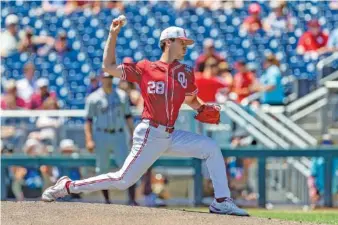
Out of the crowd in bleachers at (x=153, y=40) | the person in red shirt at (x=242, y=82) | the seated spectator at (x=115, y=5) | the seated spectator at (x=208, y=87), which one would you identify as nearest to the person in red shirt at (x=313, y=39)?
the crowd in bleachers at (x=153, y=40)

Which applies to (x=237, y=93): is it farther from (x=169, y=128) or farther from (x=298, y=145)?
(x=169, y=128)

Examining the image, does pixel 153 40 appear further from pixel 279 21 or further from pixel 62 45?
pixel 279 21

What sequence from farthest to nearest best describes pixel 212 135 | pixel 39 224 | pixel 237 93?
1. pixel 237 93
2. pixel 212 135
3. pixel 39 224

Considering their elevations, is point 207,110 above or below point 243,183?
above

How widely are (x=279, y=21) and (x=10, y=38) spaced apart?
4875 mm

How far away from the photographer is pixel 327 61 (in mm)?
14508

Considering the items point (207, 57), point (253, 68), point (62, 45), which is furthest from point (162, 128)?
point (62, 45)

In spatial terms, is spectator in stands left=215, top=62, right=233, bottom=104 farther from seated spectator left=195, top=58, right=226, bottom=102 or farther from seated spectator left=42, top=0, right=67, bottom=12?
seated spectator left=42, top=0, right=67, bottom=12

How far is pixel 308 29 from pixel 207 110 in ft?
27.5

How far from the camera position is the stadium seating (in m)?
16.7

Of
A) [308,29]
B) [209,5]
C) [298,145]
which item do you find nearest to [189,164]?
[298,145]

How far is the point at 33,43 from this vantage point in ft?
58.0

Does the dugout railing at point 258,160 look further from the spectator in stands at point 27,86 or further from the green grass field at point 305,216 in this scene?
the spectator in stands at point 27,86

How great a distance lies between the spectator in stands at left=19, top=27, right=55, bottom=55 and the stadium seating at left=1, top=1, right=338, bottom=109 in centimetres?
14
